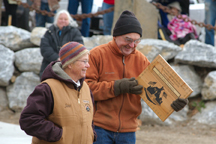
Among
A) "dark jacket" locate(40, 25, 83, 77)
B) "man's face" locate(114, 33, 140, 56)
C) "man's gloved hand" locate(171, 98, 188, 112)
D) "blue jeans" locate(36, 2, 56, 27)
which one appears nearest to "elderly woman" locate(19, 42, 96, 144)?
"man's face" locate(114, 33, 140, 56)

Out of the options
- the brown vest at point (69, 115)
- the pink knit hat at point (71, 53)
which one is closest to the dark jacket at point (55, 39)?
the pink knit hat at point (71, 53)

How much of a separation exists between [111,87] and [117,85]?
0.06 meters

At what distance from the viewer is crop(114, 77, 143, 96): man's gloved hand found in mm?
2676

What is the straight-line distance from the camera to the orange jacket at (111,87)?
2.78 m

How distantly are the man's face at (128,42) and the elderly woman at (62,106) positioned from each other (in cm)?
57

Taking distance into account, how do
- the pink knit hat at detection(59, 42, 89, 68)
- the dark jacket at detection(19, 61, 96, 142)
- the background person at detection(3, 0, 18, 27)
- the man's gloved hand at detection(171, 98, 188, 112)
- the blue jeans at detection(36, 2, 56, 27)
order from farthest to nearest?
the blue jeans at detection(36, 2, 56, 27)
the background person at detection(3, 0, 18, 27)
the man's gloved hand at detection(171, 98, 188, 112)
the pink knit hat at detection(59, 42, 89, 68)
the dark jacket at detection(19, 61, 96, 142)

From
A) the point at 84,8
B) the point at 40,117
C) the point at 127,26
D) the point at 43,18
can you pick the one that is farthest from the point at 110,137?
the point at 43,18

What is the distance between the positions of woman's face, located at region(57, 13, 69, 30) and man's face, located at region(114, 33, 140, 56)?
262cm

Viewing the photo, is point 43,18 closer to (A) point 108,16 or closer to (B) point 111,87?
(A) point 108,16

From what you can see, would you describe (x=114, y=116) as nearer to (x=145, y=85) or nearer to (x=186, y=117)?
(x=145, y=85)

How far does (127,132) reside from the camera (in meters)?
2.83

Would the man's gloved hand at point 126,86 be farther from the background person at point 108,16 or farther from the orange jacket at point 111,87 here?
the background person at point 108,16

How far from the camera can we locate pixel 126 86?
2666mm

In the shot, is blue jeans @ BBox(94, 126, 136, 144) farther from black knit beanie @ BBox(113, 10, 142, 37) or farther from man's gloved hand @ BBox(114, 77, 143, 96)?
black knit beanie @ BBox(113, 10, 142, 37)
